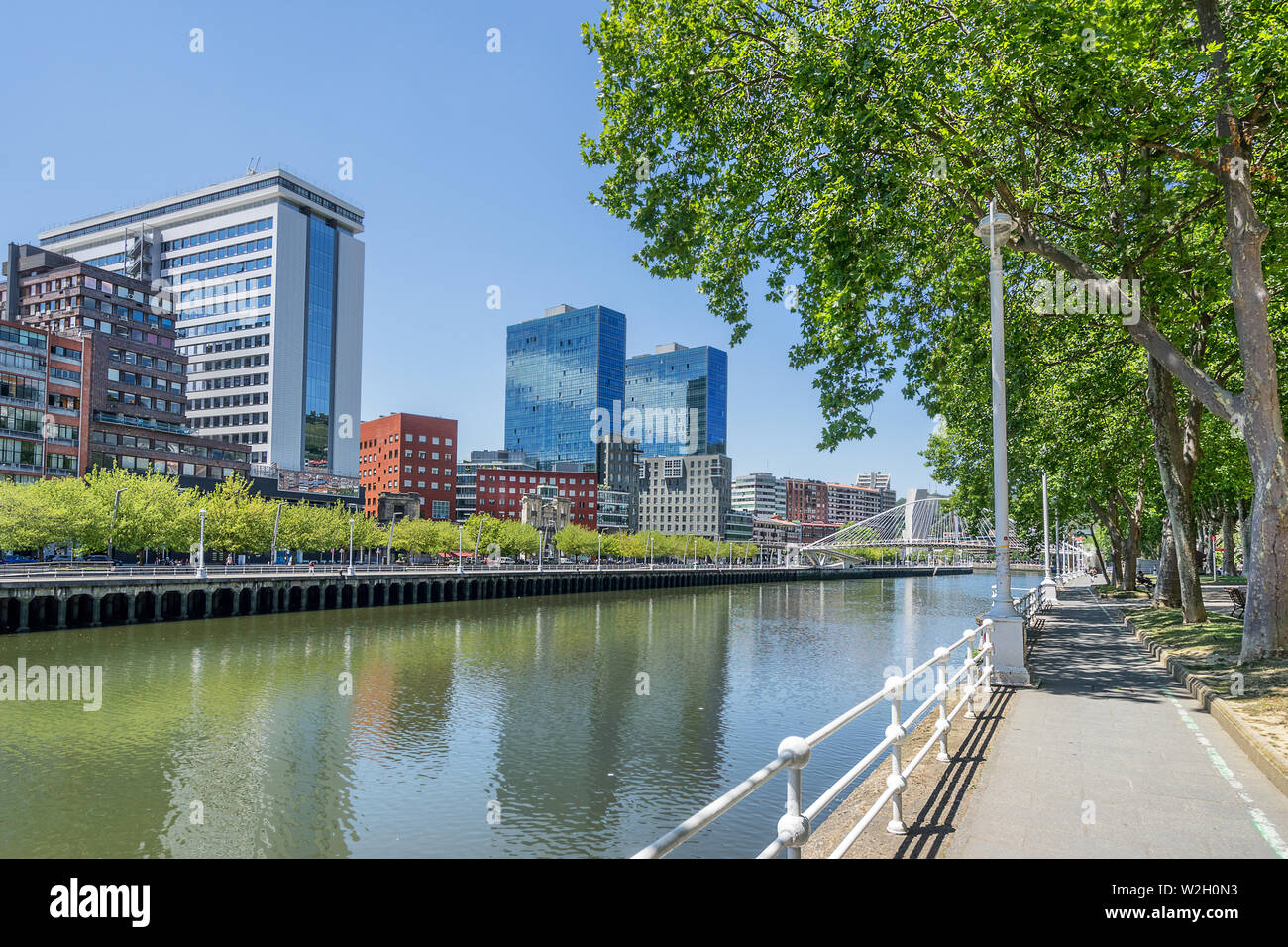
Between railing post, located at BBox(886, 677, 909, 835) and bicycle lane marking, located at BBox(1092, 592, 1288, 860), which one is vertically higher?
railing post, located at BBox(886, 677, 909, 835)

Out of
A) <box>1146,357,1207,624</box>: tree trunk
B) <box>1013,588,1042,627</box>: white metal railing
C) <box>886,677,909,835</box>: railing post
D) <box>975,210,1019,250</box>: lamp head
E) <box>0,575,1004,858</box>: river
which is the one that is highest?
<box>975,210,1019,250</box>: lamp head

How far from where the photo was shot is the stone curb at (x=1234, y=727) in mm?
8062

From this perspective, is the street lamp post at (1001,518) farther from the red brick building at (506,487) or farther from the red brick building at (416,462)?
the red brick building at (506,487)

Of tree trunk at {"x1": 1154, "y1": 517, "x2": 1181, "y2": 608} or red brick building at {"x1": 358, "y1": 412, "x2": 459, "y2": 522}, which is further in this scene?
red brick building at {"x1": 358, "y1": 412, "x2": 459, "y2": 522}

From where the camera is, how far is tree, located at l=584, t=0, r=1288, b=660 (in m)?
13.2

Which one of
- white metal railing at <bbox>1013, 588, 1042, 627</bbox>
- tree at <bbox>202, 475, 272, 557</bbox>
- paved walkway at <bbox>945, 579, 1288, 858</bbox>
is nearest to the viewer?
paved walkway at <bbox>945, 579, 1288, 858</bbox>

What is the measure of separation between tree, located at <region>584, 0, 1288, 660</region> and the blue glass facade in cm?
12078

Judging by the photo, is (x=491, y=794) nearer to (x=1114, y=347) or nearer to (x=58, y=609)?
(x=1114, y=347)

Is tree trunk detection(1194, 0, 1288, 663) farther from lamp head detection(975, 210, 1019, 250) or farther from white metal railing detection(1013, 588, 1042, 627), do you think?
white metal railing detection(1013, 588, 1042, 627)

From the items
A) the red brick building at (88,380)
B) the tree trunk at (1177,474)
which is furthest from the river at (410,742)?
the red brick building at (88,380)

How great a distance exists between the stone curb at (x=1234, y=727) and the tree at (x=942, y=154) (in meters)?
1.63

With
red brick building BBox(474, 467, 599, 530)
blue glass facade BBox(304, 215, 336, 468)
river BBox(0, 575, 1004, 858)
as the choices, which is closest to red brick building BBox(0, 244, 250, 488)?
blue glass facade BBox(304, 215, 336, 468)

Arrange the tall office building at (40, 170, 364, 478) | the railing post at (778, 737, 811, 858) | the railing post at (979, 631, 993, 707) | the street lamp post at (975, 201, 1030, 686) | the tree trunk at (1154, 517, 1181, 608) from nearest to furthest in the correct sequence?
1. the railing post at (778, 737, 811, 858)
2. the railing post at (979, 631, 993, 707)
3. the street lamp post at (975, 201, 1030, 686)
4. the tree trunk at (1154, 517, 1181, 608)
5. the tall office building at (40, 170, 364, 478)
